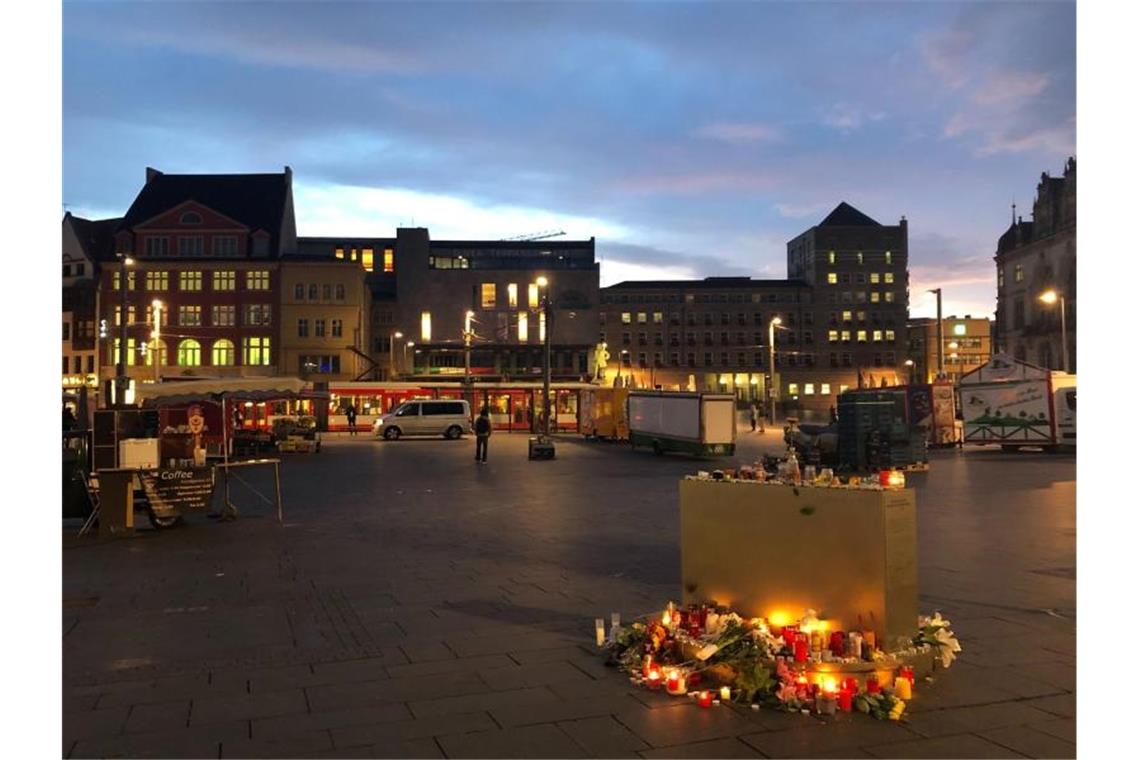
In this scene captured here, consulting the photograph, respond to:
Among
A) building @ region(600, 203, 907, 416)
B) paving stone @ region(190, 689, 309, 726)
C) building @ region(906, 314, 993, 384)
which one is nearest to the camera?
paving stone @ region(190, 689, 309, 726)

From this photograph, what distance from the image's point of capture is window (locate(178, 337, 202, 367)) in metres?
69.7

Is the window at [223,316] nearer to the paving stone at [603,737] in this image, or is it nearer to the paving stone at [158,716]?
the paving stone at [158,716]

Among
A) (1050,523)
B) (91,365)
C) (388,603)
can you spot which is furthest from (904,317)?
(388,603)

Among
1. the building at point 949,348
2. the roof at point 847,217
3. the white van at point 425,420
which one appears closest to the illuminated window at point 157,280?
the white van at point 425,420

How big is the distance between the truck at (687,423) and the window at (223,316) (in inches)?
1806

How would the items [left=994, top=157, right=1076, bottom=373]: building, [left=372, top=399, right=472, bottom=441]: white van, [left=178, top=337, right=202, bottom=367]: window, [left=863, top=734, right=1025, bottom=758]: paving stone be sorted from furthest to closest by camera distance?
[left=994, top=157, right=1076, bottom=373]: building → [left=178, top=337, right=202, bottom=367]: window → [left=372, top=399, right=472, bottom=441]: white van → [left=863, top=734, right=1025, bottom=758]: paving stone

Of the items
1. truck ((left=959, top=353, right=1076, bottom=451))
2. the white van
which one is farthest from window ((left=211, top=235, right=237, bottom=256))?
truck ((left=959, top=353, right=1076, bottom=451))

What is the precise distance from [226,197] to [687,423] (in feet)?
184

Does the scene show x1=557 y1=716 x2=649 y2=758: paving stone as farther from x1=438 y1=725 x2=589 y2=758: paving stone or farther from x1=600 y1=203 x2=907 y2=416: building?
x1=600 y1=203 x2=907 y2=416: building

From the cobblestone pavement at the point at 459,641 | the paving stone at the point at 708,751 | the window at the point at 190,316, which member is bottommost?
the cobblestone pavement at the point at 459,641

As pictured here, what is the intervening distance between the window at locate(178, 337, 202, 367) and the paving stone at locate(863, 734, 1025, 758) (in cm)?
7163

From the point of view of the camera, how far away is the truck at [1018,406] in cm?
3256

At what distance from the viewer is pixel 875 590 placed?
6.05m

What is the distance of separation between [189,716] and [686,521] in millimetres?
3692
